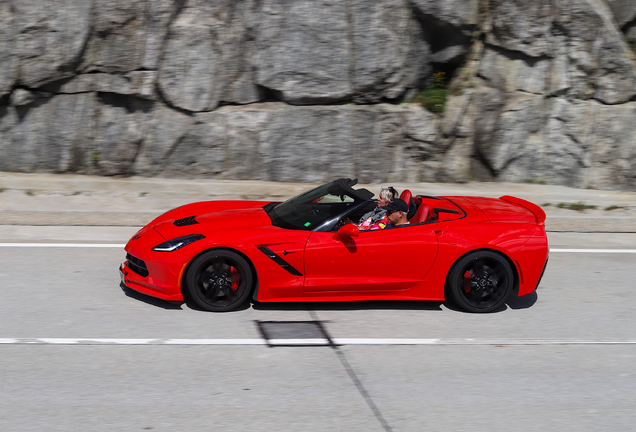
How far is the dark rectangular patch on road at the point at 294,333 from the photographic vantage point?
514 centimetres

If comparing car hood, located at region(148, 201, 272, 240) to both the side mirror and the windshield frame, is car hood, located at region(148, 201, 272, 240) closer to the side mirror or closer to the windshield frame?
the windshield frame

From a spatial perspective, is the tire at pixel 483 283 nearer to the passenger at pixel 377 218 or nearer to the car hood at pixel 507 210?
the car hood at pixel 507 210

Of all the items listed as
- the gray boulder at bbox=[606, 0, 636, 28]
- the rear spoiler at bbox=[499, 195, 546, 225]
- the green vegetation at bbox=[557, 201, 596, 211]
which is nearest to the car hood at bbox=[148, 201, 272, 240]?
the rear spoiler at bbox=[499, 195, 546, 225]

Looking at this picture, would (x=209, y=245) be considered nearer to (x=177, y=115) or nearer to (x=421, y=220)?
(x=421, y=220)

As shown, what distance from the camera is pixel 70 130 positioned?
37.6 feet

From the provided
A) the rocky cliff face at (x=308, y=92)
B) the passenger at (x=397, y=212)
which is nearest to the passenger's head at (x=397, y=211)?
the passenger at (x=397, y=212)

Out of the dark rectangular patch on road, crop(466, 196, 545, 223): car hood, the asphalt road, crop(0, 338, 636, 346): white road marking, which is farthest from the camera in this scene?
crop(466, 196, 545, 223): car hood

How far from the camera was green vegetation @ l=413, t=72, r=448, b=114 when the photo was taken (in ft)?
40.4

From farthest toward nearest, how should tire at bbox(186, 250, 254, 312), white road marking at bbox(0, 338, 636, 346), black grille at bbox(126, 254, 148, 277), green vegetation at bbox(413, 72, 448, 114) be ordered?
green vegetation at bbox(413, 72, 448, 114) → black grille at bbox(126, 254, 148, 277) → tire at bbox(186, 250, 254, 312) → white road marking at bbox(0, 338, 636, 346)

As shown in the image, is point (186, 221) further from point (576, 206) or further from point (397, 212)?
point (576, 206)

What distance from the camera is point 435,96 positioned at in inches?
488

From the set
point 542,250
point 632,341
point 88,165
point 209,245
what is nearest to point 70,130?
point 88,165

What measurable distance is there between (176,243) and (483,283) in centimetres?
266

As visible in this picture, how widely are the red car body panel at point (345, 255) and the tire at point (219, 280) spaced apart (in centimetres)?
7
